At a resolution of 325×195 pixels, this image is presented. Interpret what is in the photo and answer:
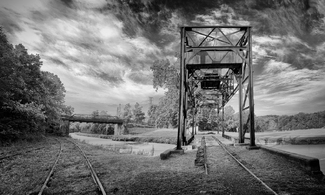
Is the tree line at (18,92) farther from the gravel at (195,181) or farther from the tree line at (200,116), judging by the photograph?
the tree line at (200,116)

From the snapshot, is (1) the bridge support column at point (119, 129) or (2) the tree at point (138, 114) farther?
(2) the tree at point (138, 114)

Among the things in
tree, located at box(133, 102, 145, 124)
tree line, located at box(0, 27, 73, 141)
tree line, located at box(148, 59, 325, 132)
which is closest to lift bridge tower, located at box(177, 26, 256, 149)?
tree line, located at box(148, 59, 325, 132)

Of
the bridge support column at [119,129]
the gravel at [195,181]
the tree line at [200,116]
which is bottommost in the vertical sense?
the bridge support column at [119,129]

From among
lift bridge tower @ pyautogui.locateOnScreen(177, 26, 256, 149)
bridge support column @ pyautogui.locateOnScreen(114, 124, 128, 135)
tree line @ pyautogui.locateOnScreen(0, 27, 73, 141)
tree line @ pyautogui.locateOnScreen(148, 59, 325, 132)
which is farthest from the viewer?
bridge support column @ pyautogui.locateOnScreen(114, 124, 128, 135)

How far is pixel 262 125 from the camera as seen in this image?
79.2 m

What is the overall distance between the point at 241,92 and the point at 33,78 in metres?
21.2

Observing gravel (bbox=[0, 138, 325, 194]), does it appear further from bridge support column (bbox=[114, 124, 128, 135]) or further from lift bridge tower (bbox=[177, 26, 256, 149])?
bridge support column (bbox=[114, 124, 128, 135])

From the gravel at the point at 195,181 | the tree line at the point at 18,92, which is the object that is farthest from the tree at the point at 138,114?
the gravel at the point at 195,181

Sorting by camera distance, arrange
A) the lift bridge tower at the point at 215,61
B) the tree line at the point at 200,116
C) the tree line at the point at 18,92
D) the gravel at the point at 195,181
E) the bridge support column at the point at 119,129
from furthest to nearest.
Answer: the bridge support column at the point at 119,129, the tree line at the point at 200,116, the tree line at the point at 18,92, the lift bridge tower at the point at 215,61, the gravel at the point at 195,181

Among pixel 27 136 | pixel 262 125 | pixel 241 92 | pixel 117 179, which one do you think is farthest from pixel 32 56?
pixel 262 125

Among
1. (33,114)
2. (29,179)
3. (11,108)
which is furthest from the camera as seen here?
(33,114)

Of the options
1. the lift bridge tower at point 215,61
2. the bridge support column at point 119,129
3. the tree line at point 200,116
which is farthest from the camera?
the bridge support column at point 119,129

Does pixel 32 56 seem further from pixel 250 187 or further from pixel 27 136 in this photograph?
pixel 250 187

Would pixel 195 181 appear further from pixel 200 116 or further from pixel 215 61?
pixel 200 116
